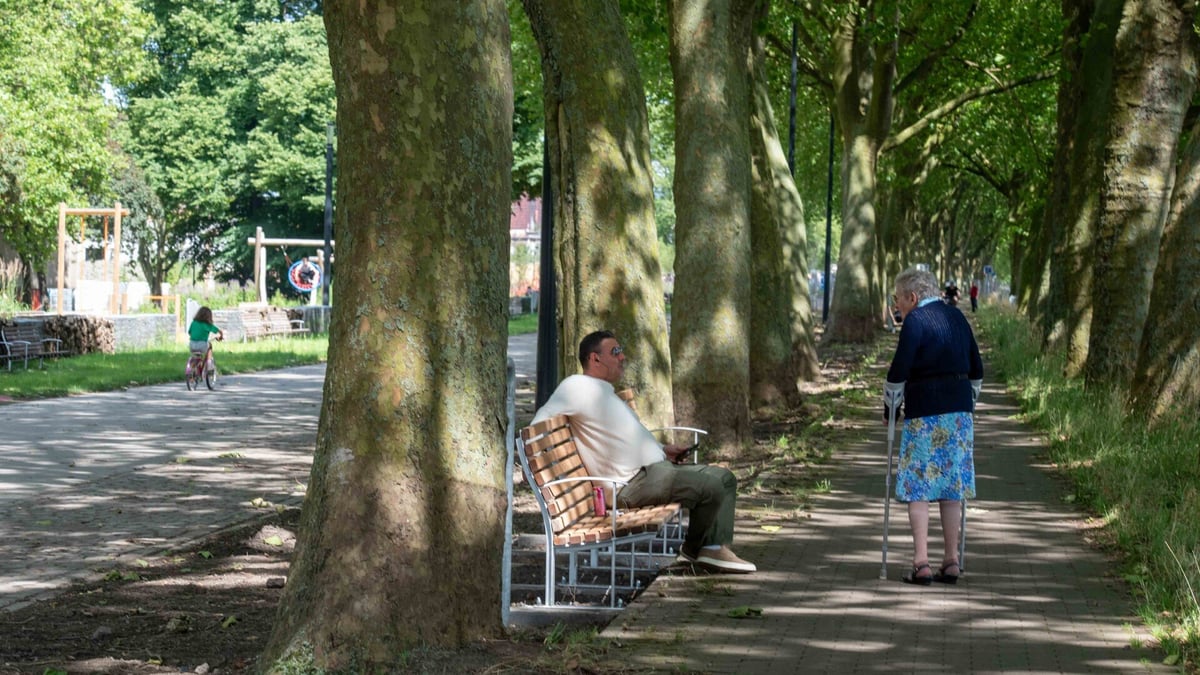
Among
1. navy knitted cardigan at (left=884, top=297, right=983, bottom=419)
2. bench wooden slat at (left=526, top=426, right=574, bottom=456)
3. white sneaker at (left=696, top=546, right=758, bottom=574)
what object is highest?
navy knitted cardigan at (left=884, top=297, right=983, bottom=419)

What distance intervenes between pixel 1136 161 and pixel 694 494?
1048 cm

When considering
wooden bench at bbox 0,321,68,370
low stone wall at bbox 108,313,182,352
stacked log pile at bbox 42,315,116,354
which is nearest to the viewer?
wooden bench at bbox 0,321,68,370

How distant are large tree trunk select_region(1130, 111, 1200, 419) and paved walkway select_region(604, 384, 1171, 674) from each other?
326cm

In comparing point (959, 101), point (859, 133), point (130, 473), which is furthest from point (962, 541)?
point (959, 101)

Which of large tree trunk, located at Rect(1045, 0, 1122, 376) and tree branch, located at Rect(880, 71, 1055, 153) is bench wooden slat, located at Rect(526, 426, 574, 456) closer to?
large tree trunk, located at Rect(1045, 0, 1122, 376)

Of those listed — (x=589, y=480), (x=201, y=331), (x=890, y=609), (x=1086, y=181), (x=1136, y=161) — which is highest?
(x=1086, y=181)

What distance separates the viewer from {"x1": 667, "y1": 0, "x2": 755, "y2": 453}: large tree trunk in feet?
51.8

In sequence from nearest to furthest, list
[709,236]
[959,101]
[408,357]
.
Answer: [408,357] < [709,236] < [959,101]

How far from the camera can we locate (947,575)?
29.9 feet

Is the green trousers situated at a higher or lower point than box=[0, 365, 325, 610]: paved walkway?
higher

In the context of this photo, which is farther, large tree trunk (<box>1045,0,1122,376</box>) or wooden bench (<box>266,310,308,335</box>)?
wooden bench (<box>266,310,308,335</box>)

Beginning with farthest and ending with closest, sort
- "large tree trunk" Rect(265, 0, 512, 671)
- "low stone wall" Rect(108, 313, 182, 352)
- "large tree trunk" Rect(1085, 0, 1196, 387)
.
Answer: "low stone wall" Rect(108, 313, 182, 352), "large tree trunk" Rect(1085, 0, 1196, 387), "large tree trunk" Rect(265, 0, 512, 671)

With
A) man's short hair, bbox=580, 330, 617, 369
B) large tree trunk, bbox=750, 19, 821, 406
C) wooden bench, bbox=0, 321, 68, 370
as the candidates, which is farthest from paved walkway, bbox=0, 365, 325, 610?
large tree trunk, bbox=750, 19, 821, 406

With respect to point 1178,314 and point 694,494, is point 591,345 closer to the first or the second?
point 694,494
